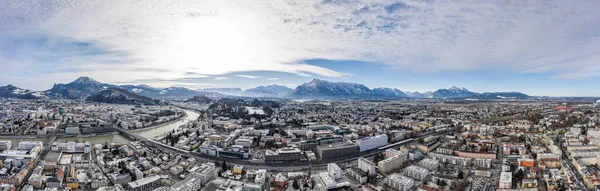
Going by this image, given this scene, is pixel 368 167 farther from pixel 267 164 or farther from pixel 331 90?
pixel 331 90

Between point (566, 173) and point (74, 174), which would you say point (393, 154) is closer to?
point (566, 173)

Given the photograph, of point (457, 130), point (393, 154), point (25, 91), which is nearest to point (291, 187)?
point (393, 154)

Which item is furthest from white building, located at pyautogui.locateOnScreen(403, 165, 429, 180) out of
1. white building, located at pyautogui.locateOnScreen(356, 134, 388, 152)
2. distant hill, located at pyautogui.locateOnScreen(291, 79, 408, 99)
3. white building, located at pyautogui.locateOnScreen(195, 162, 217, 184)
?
distant hill, located at pyautogui.locateOnScreen(291, 79, 408, 99)

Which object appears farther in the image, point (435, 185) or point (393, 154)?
point (393, 154)

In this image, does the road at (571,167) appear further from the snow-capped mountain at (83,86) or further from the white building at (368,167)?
the snow-capped mountain at (83,86)

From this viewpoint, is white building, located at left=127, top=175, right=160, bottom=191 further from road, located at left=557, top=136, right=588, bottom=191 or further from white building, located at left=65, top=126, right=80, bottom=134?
white building, located at left=65, top=126, right=80, bottom=134

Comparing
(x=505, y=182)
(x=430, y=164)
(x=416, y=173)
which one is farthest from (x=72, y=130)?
(x=505, y=182)
